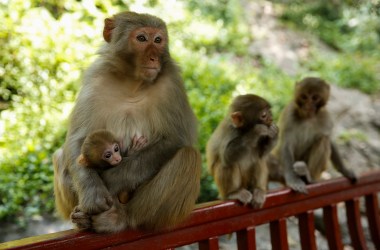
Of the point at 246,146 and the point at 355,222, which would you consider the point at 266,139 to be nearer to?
the point at 246,146

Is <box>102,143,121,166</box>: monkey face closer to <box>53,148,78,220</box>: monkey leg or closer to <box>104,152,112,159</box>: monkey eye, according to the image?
<box>104,152,112,159</box>: monkey eye

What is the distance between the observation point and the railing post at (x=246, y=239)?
3102 mm

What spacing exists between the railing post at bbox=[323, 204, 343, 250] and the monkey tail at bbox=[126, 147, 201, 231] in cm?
149

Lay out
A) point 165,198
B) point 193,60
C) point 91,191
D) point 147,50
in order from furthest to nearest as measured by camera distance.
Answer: point 193,60 → point 147,50 → point 165,198 → point 91,191

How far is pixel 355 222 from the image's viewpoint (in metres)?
4.03

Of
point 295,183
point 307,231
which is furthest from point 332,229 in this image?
point 295,183

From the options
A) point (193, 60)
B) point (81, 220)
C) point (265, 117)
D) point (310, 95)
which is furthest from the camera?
point (193, 60)

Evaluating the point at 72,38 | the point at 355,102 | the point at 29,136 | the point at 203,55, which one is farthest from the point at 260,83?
the point at 29,136

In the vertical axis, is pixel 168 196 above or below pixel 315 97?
below

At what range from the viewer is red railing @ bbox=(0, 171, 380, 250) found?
2.42m

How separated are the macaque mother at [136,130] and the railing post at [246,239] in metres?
0.51

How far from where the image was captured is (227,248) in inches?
190

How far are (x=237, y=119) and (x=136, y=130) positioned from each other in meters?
1.36

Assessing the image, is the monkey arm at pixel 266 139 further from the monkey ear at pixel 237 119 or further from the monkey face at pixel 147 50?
Result: the monkey face at pixel 147 50
